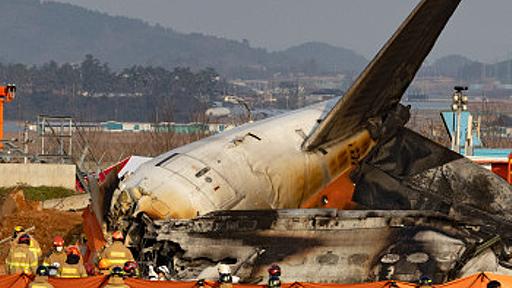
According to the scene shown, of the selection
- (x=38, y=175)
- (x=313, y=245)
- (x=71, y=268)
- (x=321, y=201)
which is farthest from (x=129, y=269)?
(x=38, y=175)

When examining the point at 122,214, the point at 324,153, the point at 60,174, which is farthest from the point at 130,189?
the point at 60,174

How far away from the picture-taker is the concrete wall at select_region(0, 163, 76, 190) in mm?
51312

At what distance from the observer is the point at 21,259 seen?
24.9 m

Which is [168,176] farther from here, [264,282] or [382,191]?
[382,191]

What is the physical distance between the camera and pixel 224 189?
26.8 m

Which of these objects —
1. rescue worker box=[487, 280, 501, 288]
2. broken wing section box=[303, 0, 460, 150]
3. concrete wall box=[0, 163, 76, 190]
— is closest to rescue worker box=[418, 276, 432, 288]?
rescue worker box=[487, 280, 501, 288]

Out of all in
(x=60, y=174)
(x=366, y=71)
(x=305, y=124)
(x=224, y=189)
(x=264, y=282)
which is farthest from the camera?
(x=60, y=174)

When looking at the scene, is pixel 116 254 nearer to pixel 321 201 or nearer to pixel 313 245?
pixel 313 245

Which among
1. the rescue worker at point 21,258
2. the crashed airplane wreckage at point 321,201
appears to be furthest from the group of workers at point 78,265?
the crashed airplane wreckage at point 321,201

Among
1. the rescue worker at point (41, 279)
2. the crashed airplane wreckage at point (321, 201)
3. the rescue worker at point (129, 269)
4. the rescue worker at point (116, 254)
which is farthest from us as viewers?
the crashed airplane wreckage at point (321, 201)

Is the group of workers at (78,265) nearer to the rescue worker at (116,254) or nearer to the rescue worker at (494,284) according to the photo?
the rescue worker at (116,254)

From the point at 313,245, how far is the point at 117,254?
436 cm

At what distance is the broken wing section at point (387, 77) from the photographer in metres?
28.5

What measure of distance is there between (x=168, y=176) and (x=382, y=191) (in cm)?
655
